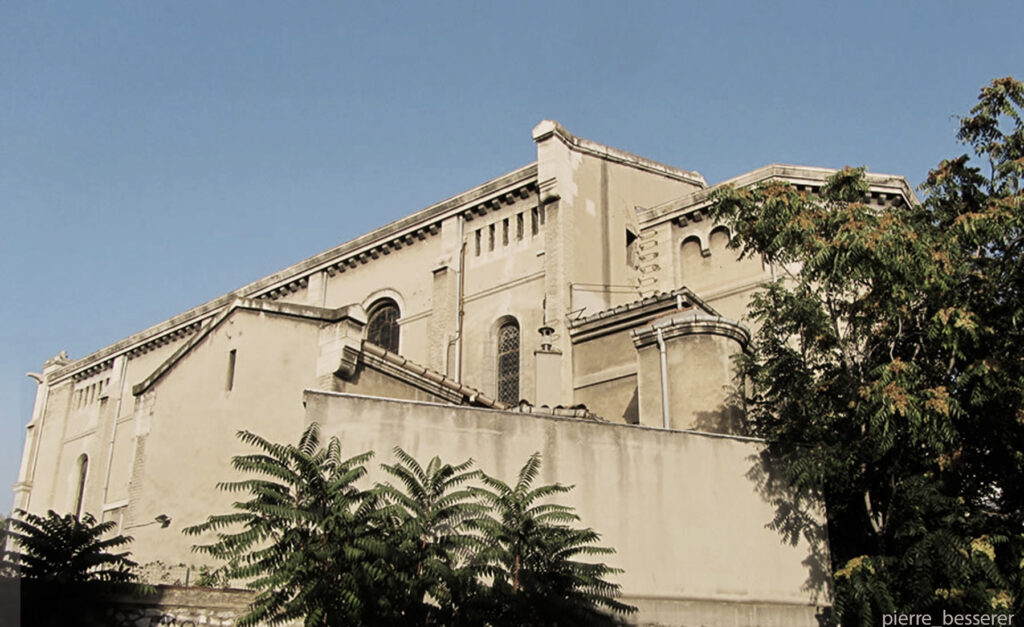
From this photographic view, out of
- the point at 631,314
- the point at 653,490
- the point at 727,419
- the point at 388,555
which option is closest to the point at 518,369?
the point at 631,314

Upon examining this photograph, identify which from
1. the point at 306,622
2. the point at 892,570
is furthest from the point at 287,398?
the point at 892,570

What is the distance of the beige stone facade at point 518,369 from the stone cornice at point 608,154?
74 mm

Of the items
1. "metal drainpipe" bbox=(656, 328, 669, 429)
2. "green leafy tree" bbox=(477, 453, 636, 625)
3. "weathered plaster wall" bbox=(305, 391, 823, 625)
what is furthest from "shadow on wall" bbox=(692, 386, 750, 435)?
"green leafy tree" bbox=(477, 453, 636, 625)

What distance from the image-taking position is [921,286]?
13406 millimetres

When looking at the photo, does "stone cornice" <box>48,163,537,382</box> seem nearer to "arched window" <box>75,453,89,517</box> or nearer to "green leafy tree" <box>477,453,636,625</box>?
"arched window" <box>75,453,89,517</box>


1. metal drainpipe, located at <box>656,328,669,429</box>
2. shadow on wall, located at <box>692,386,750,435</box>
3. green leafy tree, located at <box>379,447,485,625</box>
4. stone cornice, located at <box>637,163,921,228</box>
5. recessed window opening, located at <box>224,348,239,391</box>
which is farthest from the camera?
stone cornice, located at <box>637,163,921,228</box>

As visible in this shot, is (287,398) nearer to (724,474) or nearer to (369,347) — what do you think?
(369,347)

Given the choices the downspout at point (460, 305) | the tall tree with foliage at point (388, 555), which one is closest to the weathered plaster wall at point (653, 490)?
the tall tree with foliage at point (388, 555)

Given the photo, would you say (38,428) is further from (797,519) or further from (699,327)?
(797,519)

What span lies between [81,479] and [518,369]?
19.6 m

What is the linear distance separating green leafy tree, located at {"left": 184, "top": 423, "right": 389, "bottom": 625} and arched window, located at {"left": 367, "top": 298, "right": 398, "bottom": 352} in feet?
58.0

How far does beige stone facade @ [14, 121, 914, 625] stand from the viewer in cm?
1379

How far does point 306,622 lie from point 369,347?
7.00m

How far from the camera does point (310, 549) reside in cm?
940
